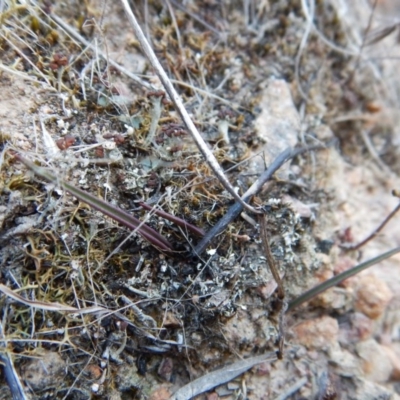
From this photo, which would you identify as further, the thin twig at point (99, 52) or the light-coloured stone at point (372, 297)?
the light-coloured stone at point (372, 297)

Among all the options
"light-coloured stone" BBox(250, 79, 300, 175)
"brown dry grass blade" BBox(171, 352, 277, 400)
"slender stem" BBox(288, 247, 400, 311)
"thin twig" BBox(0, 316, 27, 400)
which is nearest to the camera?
"thin twig" BBox(0, 316, 27, 400)

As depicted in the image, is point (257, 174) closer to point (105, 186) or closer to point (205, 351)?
point (105, 186)

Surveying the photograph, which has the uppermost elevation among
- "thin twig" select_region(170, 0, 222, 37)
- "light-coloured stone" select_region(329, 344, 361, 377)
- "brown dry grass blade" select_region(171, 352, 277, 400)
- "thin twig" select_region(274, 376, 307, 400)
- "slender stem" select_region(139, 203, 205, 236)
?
"thin twig" select_region(170, 0, 222, 37)

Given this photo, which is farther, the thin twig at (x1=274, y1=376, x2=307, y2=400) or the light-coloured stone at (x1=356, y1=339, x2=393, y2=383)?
the light-coloured stone at (x1=356, y1=339, x2=393, y2=383)

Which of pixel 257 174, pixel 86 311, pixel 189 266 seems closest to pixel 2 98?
pixel 86 311

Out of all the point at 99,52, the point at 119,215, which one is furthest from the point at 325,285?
the point at 99,52

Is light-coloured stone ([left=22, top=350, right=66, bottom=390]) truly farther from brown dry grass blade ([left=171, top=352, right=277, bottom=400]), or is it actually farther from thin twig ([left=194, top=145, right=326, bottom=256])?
thin twig ([left=194, top=145, right=326, bottom=256])

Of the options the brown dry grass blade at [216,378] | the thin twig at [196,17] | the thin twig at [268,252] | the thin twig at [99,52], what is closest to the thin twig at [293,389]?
the brown dry grass blade at [216,378]

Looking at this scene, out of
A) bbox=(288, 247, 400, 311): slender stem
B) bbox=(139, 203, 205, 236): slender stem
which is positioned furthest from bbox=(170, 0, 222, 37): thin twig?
bbox=(288, 247, 400, 311): slender stem

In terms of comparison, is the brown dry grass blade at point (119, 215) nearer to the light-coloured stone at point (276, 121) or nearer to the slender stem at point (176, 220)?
the slender stem at point (176, 220)
